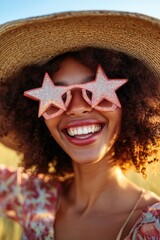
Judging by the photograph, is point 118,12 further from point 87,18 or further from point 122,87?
point 122,87

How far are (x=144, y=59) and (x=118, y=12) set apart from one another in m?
0.44

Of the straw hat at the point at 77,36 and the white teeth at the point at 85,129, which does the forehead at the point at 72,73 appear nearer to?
the straw hat at the point at 77,36

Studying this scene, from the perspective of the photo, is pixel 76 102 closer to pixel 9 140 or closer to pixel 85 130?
pixel 85 130

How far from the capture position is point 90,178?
2.96 meters

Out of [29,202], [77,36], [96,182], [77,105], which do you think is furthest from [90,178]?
A: [77,36]

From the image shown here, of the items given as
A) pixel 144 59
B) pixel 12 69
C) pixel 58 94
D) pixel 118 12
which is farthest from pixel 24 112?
pixel 118 12

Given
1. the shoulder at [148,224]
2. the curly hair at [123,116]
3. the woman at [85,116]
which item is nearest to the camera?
the shoulder at [148,224]

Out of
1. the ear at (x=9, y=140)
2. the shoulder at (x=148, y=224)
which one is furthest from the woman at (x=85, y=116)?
the ear at (x=9, y=140)

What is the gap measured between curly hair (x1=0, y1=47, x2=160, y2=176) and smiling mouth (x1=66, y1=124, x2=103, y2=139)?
22cm

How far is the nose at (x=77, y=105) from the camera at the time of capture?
2676 mm

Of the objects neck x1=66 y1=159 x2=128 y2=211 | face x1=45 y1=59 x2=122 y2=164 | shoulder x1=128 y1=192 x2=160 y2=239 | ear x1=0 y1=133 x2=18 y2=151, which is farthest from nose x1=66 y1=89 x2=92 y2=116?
ear x1=0 y1=133 x2=18 y2=151

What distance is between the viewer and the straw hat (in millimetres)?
2533

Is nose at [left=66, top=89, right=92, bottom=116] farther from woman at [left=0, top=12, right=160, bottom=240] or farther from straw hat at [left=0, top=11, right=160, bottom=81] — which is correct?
straw hat at [left=0, top=11, right=160, bottom=81]

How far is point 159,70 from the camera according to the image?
288 centimetres
